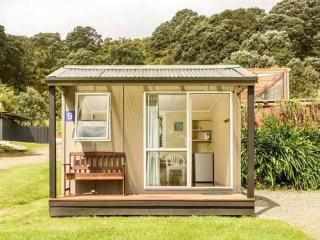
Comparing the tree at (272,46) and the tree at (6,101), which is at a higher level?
the tree at (272,46)

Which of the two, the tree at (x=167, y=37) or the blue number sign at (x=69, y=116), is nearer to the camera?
the blue number sign at (x=69, y=116)

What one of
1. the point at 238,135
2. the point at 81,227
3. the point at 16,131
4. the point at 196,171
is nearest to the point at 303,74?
the point at 16,131

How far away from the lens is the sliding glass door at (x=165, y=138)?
879 centimetres

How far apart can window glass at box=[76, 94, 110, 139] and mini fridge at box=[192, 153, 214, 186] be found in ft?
11.0

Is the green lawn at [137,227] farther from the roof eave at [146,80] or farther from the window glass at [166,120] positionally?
the roof eave at [146,80]

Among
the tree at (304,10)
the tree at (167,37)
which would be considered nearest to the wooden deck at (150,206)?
the tree at (167,37)

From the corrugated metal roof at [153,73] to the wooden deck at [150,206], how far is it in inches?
82.2

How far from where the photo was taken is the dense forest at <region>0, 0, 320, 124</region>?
114 ft

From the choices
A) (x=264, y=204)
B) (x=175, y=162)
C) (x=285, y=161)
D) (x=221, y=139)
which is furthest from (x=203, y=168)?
(x=175, y=162)

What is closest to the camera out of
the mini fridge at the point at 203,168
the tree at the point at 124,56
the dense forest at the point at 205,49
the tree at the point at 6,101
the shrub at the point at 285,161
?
the mini fridge at the point at 203,168

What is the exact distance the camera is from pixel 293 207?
361 inches

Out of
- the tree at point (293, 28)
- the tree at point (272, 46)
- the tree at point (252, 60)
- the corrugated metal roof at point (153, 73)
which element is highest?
the tree at point (293, 28)

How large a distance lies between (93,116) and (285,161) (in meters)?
Answer: 5.61

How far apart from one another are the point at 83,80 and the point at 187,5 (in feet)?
153
